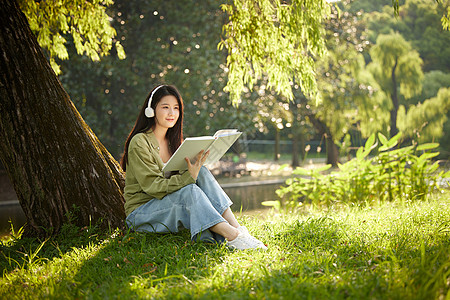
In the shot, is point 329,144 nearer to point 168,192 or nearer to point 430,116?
point 430,116

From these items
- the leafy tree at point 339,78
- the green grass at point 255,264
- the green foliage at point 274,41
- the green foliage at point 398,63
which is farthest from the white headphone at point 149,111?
the green foliage at point 398,63

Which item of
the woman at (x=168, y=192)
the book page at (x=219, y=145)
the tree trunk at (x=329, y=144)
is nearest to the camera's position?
the woman at (x=168, y=192)

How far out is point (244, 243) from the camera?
9.08 ft

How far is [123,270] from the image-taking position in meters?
2.43

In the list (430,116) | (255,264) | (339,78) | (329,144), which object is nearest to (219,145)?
(255,264)

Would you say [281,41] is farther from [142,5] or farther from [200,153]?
[142,5]

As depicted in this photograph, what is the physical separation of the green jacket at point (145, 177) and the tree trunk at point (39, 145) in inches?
20.6

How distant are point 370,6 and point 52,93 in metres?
25.5

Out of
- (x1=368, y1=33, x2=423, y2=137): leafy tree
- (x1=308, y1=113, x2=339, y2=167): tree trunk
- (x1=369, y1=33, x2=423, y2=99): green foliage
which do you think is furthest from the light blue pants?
(x1=369, y1=33, x2=423, y2=99): green foliage

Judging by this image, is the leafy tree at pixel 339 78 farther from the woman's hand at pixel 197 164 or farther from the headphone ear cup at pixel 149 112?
the woman's hand at pixel 197 164

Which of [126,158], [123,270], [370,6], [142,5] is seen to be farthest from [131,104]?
[370,6]

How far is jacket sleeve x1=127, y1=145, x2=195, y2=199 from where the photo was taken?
113 inches

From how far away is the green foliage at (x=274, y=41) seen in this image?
13.7ft

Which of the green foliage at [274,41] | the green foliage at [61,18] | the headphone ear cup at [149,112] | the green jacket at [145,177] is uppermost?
the green foliage at [61,18]
